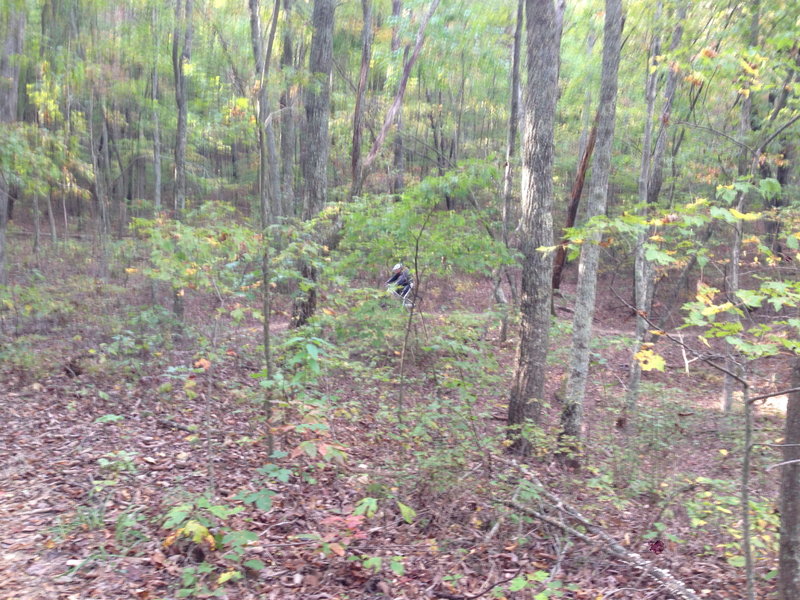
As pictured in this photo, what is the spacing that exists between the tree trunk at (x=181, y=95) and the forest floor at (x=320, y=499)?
14.2 ft

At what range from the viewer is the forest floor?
12.7ft

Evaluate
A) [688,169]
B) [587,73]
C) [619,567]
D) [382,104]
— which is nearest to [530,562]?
[619,567]

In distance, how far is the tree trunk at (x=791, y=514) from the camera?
3.33 metres

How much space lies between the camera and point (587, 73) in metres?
18.2

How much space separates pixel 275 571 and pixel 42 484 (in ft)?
8.09

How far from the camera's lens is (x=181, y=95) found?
11.5 m

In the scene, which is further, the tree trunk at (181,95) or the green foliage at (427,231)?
the tree trunk at (181,95)

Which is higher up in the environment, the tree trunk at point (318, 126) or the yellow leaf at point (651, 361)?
the tree trunk at point (318, 126)

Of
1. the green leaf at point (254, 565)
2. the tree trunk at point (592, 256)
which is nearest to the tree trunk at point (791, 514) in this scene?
the green leaf at point (254, 565)

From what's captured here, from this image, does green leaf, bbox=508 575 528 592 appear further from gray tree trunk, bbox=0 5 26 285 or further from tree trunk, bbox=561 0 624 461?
gray tree trunk, bbox=0 5 26 285

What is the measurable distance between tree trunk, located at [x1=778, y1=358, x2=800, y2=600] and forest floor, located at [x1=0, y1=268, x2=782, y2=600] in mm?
593

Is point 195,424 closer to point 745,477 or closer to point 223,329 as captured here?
point 223,329

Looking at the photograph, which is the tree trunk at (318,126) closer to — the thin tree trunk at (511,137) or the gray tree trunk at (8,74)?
the thin tree trunk at (511,137)

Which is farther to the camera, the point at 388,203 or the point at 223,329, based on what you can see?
the point at 223,329
